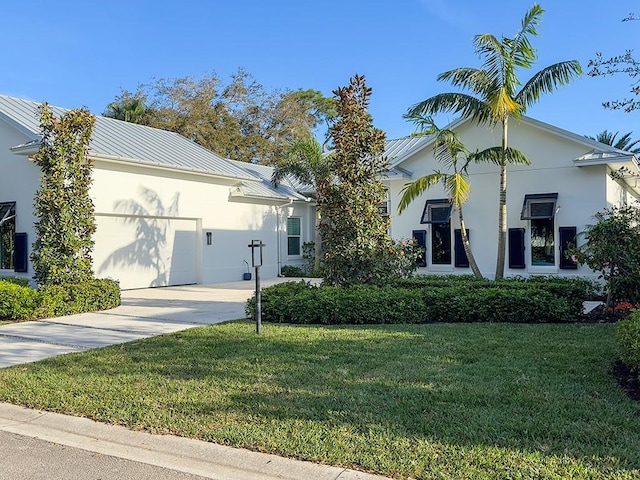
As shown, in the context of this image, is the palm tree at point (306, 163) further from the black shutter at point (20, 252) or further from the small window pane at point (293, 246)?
the black shutter at point (20, 252)

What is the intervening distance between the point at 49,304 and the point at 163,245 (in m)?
6.82

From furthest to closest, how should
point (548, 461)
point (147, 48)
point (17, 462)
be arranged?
1. point (147, 48)
2. point (17, 462)
3. point (548, 461)

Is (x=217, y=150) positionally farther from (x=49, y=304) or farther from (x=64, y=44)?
(x=49, y=304)

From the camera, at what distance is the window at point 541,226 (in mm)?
14445

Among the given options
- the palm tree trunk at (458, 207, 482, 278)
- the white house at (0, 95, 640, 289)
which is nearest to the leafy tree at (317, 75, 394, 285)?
the palm tree trunk at (458, 207, 482, 278)

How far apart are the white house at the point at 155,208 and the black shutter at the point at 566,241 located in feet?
35.4

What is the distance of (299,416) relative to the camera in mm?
4566

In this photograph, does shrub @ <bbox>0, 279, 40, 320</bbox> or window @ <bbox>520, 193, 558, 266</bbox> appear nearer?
shrub @ <bbox>0, 279, 40, 320</bbox>

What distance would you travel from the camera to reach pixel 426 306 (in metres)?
9.70

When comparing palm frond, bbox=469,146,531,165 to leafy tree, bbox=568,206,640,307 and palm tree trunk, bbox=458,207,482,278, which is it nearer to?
palm tree trunk, bbox=458,207,482,278

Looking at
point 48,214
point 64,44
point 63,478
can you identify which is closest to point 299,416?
point 63,478

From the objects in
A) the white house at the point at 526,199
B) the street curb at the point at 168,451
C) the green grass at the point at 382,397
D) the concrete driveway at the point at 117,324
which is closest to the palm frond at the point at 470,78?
the white house at the point at 526,199

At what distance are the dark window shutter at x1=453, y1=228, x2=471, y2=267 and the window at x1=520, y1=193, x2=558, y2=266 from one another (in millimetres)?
1889

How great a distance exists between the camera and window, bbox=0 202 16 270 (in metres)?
15.0
